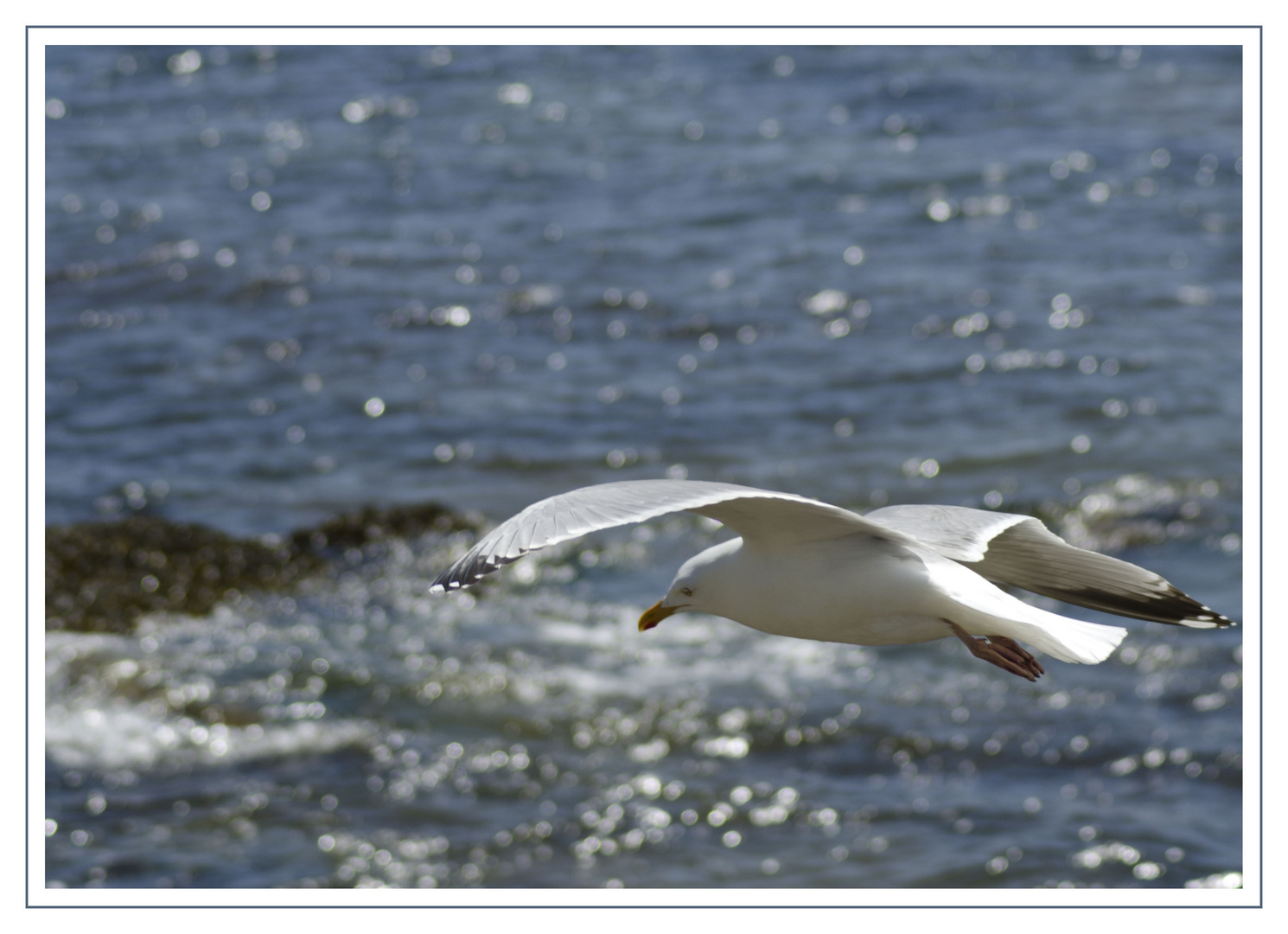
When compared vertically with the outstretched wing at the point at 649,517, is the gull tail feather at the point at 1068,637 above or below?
below

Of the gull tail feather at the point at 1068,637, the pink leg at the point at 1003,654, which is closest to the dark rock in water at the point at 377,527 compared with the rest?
the pink leg at the point at 1003,654

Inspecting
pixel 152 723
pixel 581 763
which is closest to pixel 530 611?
pixel 581 763

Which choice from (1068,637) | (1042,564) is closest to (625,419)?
(1042,564)

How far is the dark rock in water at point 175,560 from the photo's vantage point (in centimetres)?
1060

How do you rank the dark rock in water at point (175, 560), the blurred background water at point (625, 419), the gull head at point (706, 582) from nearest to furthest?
the gull head at point (706, 582)
the blurred background water at point (625, 419)
the dark rock in water at point (175, 560)

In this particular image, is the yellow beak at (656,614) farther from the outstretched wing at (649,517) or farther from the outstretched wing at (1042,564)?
the outstretched wing at (1042,564)

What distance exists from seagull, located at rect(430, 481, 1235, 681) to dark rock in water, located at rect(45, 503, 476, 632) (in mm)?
7165

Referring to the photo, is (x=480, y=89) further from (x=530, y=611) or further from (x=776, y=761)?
(x=776, y=761)

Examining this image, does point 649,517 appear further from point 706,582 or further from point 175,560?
point 175,560

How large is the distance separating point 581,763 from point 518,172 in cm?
1034

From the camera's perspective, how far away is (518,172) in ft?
60.1

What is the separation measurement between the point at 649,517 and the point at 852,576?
A: 2.64 feet

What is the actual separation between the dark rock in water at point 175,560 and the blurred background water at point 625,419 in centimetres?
20

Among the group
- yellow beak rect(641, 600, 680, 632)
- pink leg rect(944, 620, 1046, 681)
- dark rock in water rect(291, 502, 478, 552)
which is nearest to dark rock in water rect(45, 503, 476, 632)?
dark rock in water rect(291, 502, 478, 552)
